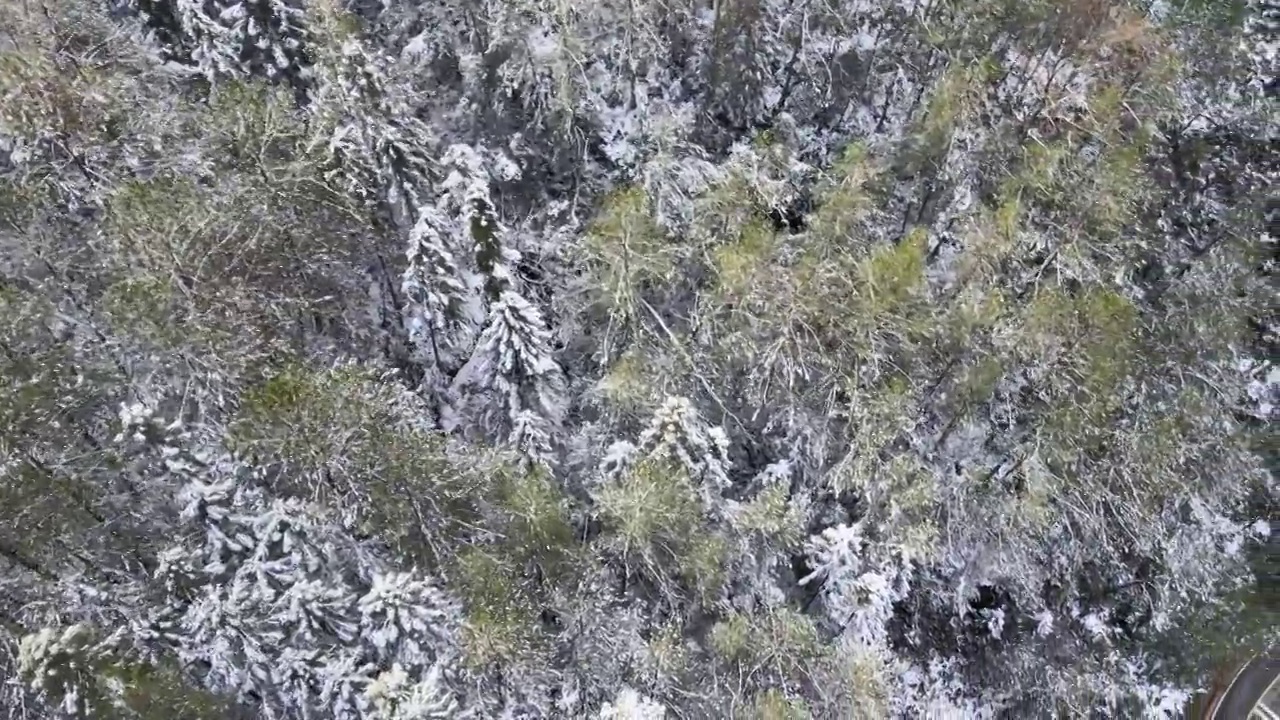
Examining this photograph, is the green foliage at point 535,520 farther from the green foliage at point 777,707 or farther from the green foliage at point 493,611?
the green foliage at point 777,707

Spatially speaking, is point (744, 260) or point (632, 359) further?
point (632, 359)

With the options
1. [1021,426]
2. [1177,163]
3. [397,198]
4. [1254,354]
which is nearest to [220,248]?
[397,198]

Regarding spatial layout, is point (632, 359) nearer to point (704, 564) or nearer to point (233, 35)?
point (704, 564)

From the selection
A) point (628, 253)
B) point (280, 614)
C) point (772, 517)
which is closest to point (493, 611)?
point (280, 614)

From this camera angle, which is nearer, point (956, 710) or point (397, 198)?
point (397, 198)

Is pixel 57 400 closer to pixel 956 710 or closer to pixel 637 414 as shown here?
pixel 637 414

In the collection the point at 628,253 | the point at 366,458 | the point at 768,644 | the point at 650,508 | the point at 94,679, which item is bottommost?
the point at 94,679

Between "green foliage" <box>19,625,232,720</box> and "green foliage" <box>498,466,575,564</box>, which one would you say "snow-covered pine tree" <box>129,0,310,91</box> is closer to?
"green foliage" <box>498,466,575,564</box>

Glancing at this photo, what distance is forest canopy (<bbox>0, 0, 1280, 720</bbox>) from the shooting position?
15961 mm

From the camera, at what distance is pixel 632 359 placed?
61.8ft

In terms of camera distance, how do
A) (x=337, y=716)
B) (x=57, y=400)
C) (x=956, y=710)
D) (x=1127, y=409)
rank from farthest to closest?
(x=956, y=710) < (x=1127, y=409) < (x=57, y=400) < (x=337, y=716)

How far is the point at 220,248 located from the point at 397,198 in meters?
4.05

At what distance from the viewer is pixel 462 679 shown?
619 inches

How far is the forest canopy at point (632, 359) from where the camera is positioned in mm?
15961
